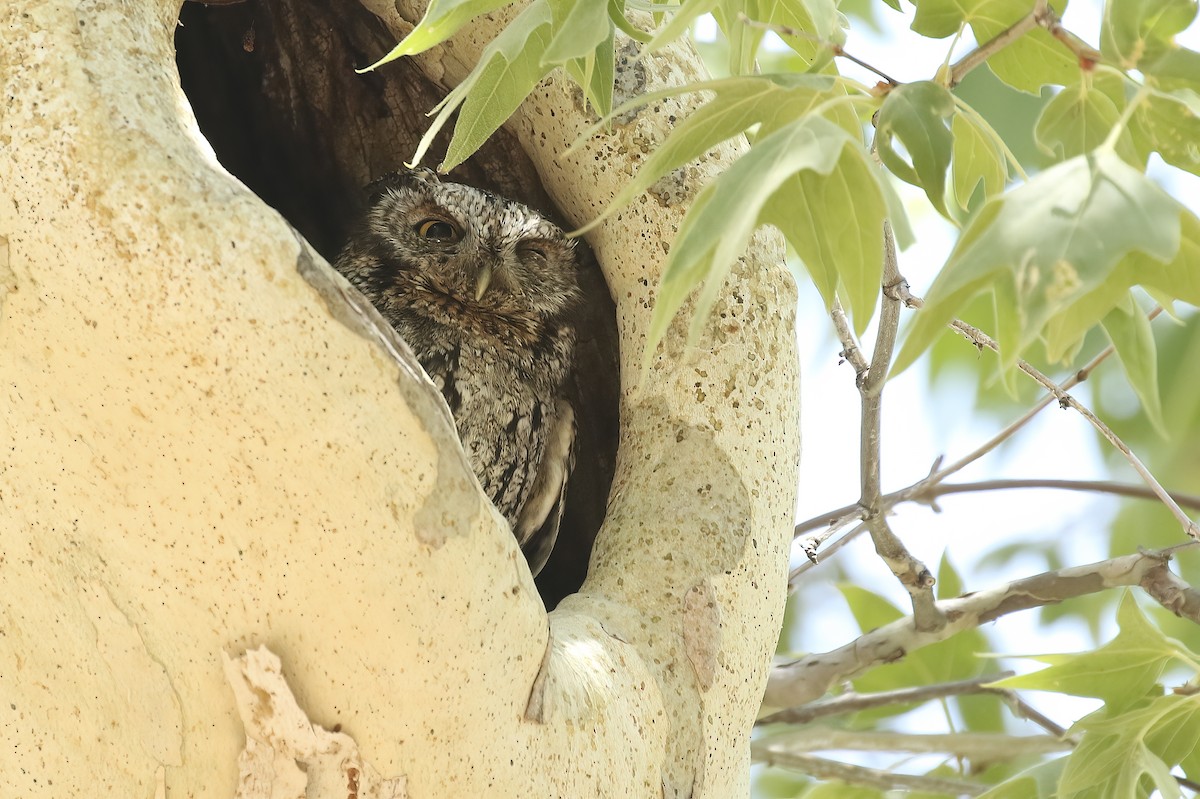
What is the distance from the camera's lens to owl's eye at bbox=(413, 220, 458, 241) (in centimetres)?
250

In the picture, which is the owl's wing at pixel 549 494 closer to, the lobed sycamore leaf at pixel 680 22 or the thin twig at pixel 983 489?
the thin twig at pixel 983 489

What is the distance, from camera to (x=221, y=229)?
129 cm

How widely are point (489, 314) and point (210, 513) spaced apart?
4.04 ft

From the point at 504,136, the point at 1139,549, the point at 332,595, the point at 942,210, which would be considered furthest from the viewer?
the point at 504,136

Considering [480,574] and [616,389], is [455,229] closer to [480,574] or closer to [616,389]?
[616,389]

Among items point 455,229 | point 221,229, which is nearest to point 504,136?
Result: point 455,229

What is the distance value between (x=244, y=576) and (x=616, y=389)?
1249mm

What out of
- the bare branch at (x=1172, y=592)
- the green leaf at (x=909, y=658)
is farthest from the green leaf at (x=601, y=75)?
the green leaf at (x=909, y=658)

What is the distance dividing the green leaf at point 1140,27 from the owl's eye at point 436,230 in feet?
4.98

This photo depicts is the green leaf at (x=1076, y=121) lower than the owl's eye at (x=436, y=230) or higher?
lower

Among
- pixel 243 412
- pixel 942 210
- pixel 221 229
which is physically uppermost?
pixel 942 210

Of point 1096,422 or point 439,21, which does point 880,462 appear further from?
point 439,21

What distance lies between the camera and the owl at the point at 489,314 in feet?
7.76

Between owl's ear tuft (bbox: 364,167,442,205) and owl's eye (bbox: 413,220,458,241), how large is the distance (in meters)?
0.08
